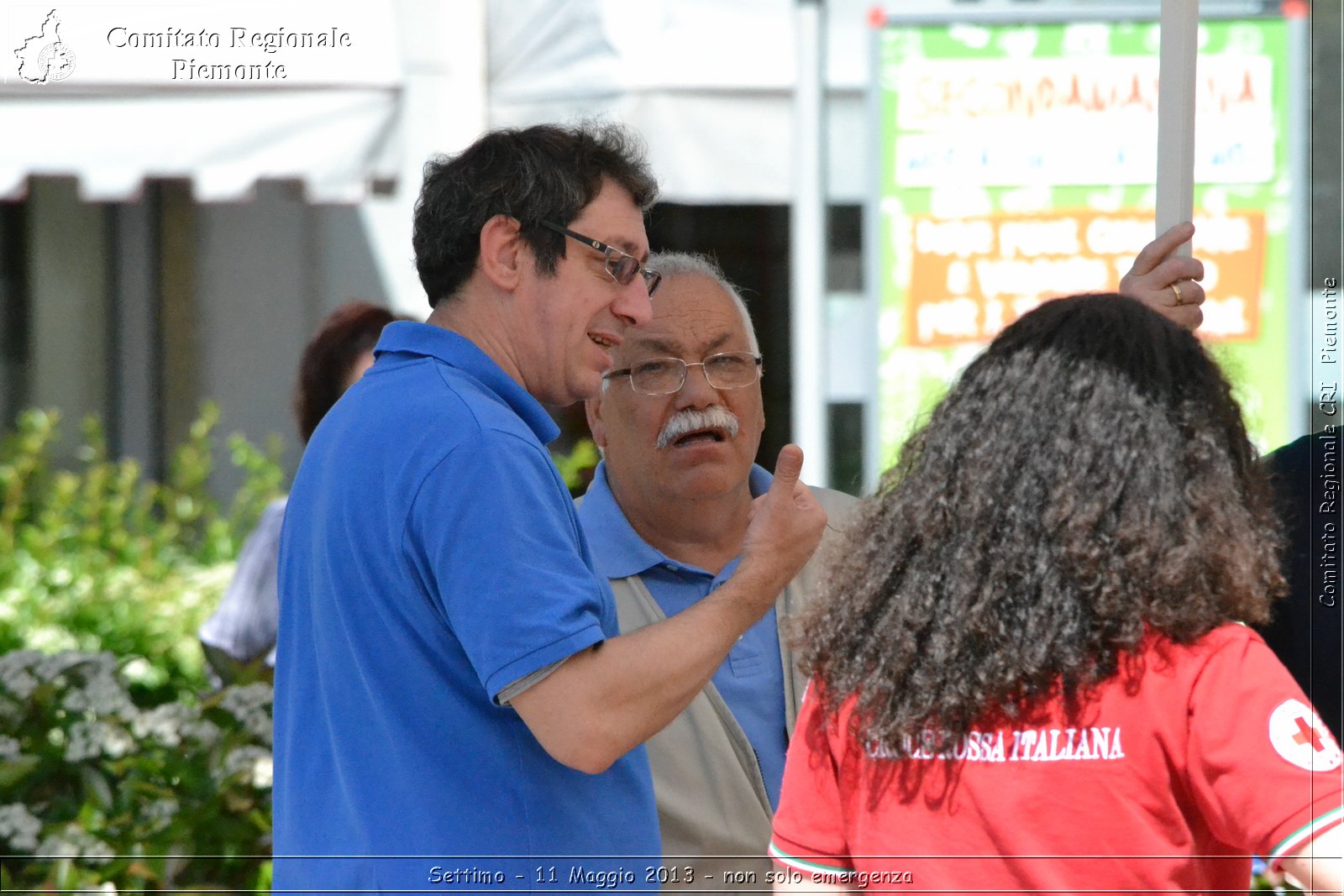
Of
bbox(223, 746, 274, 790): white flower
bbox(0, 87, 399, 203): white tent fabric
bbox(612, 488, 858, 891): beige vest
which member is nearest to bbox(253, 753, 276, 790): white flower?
bbox(223, 746, 274, 790): white flower

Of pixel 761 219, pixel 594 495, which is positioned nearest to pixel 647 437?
pixel 594 495

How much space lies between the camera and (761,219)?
18.5ft

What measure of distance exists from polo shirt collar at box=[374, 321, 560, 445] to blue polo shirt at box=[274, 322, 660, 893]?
36 mm

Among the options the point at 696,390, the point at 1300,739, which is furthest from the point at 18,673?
the point at 1300,739

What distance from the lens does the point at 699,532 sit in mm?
2523

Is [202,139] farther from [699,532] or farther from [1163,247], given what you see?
[1163,247]

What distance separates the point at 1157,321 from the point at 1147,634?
0.36 metres

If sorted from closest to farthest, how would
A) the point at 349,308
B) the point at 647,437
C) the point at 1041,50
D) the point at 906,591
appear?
the point at 906,591, the point at 647,437, the point at 349,308, the point at 1041,50

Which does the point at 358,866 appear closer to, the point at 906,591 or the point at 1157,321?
the point at 906,591

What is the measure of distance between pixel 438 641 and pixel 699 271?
4.00 ft

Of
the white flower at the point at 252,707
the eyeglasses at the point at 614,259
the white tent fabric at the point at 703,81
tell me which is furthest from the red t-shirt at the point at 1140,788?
the white tent fabric at the point at 703,81

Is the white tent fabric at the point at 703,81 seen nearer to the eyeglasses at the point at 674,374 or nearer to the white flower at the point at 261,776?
the eyeglasses at the point at 674,374

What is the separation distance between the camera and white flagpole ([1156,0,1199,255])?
204 cm

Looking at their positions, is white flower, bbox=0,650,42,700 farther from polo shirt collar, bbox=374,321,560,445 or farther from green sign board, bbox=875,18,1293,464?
green sign board, bbox=875,18,1293,464
